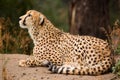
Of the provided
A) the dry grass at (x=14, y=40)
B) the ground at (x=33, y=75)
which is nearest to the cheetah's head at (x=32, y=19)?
the dry grass at (x=14, y=40)

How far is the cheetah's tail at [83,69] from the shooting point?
28.4 feet

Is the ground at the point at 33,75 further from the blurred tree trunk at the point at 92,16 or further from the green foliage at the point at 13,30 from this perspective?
the blurred tree trunk at the point at 92,16

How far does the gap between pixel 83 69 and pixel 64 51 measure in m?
0.72

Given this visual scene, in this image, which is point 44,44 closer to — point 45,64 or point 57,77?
point 45,64

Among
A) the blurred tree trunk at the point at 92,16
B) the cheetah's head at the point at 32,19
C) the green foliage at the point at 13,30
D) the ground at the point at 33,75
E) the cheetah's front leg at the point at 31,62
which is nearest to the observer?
the ground at the point at 33,75

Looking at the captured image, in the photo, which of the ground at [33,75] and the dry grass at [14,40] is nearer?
the ground at [33,75]

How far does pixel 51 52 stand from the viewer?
9297mm

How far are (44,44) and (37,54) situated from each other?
0.22m

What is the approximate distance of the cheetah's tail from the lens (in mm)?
8648

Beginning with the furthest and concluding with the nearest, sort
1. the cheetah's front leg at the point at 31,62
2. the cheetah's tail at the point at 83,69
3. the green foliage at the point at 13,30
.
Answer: the green foliage at the point at 13,30, the cheetah's front leg at the point at 31,62, the cheetah's tail at the point at 83,69

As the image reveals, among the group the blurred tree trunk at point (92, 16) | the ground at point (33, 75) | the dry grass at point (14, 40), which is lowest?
the ground at point (33, 75)

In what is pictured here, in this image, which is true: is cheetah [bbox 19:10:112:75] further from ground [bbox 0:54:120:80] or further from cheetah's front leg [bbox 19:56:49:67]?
ground [bbox 0:54:120:80]

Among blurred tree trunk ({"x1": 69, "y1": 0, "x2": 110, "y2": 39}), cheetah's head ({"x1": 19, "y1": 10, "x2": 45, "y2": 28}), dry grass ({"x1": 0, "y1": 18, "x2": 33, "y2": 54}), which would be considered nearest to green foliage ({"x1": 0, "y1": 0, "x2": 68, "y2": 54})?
dry grass ({"x1": 0, "y1": 18, "x2": 33, "y2": 54})

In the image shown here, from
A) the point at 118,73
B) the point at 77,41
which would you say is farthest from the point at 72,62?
the point at 118,73
